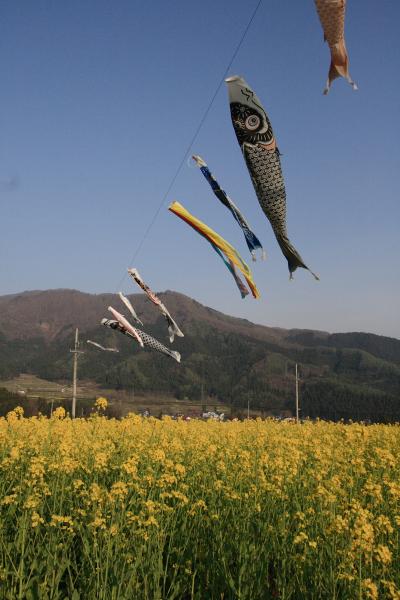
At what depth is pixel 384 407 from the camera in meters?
122

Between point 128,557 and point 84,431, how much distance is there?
18.1 feet

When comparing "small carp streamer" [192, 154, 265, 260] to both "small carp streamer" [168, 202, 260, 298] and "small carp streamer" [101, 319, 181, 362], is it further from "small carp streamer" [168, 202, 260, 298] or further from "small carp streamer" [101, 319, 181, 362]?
"small carp streamer" [101, 319, 181, 362]

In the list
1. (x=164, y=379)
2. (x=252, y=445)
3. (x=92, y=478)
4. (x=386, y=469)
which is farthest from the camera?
(x=164, y=379)

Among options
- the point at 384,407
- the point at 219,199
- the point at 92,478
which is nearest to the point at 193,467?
the point at 92,478

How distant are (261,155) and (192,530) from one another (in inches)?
124

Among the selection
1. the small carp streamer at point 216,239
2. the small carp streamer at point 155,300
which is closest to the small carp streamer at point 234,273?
the small carp streamer at point 216,239

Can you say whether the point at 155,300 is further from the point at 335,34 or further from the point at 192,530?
the point at 335,34

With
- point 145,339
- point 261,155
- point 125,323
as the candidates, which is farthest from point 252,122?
point 145,339

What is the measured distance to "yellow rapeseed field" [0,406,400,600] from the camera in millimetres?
3311

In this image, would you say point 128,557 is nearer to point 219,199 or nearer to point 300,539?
point 300,539

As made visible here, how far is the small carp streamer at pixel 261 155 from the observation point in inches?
153

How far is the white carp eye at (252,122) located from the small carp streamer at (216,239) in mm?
1054

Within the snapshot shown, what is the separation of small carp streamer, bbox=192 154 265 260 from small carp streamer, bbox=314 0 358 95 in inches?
56.9

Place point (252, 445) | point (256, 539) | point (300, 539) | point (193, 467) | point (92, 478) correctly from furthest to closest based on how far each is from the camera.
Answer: point (252, 445), point (193, 467), point (92, 478), point (256, 539), point (300, 539)
